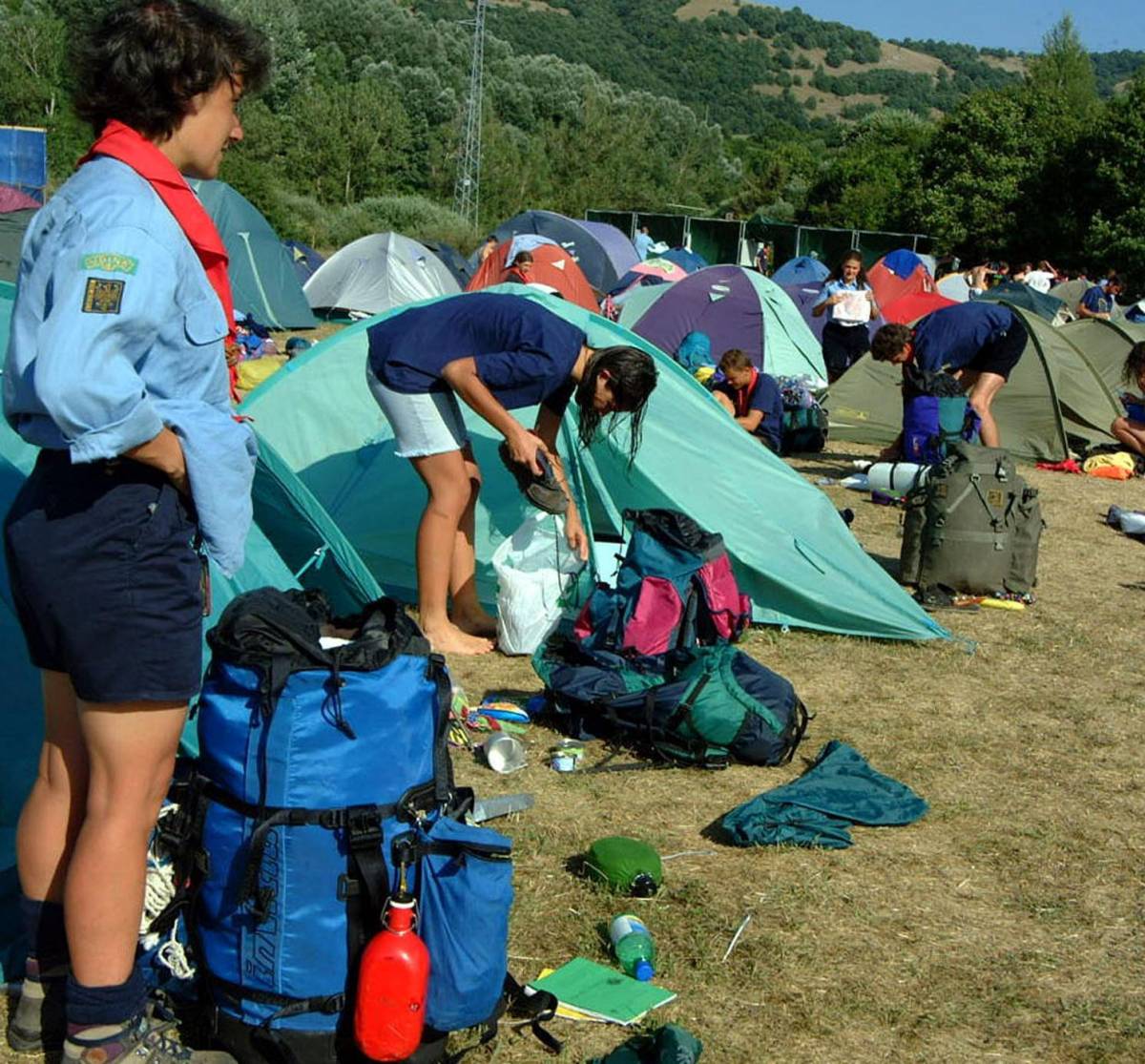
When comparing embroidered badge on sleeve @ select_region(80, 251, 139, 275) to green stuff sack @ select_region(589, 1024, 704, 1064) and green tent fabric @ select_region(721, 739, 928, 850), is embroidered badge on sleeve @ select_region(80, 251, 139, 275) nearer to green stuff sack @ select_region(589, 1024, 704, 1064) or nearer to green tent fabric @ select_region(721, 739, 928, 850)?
green stuff sack @ select_region(589, 1024, 704, 1064)

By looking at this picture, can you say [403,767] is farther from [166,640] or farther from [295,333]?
[295,333]

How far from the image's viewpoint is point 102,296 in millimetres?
2090

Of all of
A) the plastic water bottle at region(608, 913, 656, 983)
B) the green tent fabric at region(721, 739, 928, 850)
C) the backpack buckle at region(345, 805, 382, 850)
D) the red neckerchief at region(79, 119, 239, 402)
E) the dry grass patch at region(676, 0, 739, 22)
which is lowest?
the plastic water bottle at region(608, 913, 656, 983)

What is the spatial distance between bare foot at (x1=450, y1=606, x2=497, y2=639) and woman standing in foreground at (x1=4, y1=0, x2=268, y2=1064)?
316 cm

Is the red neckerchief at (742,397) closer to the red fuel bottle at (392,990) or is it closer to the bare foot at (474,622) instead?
the bare foot at (474,622)

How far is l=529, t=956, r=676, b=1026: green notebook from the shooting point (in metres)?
2.93

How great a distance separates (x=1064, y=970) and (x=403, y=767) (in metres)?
1.76

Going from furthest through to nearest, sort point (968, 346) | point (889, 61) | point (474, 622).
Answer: point (889, 61) → point (968, 346) → point (474, 622)

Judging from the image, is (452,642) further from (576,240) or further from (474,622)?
(576,240)

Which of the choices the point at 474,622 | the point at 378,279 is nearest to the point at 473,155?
the point at 378,279

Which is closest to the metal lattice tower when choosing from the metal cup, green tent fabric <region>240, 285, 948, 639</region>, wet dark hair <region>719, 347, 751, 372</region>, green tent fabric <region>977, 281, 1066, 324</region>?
green tent fabric <region>977, 281, 1066, 324</region>

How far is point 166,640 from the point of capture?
225 cm

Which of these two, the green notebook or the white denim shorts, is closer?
the green notebook

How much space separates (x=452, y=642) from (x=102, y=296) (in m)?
3.33
